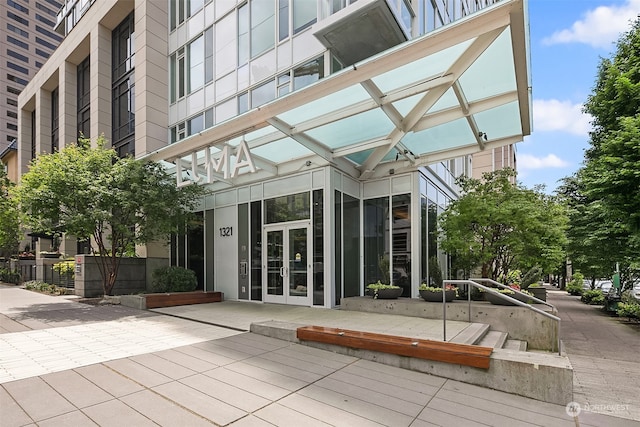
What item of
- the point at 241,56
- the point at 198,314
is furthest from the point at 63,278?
the point at 241,56

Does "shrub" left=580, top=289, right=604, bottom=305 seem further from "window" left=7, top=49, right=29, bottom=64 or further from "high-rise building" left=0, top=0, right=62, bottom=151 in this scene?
"window" left=7, top=49, right=29, bottom=64

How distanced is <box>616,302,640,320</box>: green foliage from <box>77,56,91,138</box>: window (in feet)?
92.6

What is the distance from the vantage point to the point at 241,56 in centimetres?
1430

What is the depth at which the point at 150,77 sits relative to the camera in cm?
1698

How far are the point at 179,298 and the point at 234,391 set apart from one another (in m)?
8.26

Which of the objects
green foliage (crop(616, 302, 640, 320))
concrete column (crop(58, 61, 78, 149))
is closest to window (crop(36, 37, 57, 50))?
concrete column (crop(58, 61, 78, 149))

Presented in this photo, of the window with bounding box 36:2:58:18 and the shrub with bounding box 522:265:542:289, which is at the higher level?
the window with bounding box 36:2:58:18

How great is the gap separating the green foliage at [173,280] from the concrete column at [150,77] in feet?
20.3

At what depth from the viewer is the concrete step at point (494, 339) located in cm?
640

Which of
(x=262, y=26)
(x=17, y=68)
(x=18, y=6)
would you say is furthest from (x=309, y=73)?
(x=18, y=6)

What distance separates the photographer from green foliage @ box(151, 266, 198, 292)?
512 inches

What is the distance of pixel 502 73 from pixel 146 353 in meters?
8.37

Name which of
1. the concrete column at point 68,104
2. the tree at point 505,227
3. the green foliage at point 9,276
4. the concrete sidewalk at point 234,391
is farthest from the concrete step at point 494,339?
the concrete column at point 68,104

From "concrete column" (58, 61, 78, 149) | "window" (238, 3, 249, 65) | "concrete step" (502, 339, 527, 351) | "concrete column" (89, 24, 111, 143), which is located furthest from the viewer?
"concrete column" (58, 61, 78, 149)
